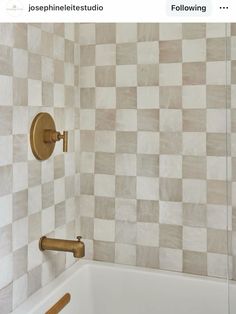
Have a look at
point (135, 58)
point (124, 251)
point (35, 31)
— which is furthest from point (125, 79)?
point (124, 251)

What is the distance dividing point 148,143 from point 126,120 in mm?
116

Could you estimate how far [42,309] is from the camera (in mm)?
1091

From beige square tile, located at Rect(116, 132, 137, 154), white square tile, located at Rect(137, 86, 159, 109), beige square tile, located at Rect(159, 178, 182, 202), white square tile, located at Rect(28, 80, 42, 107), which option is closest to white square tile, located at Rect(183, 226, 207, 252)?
beige square tile, located at Rect(159, 178, 182, 202)

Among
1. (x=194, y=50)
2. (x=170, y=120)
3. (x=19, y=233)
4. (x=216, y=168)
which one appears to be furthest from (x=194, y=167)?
(x=19, y=233)

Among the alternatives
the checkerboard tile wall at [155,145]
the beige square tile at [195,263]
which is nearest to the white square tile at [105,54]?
the checkerboard tile wall at [155,145]

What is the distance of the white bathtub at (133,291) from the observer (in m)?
1.23

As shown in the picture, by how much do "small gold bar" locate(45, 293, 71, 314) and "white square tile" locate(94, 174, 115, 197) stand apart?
38cm

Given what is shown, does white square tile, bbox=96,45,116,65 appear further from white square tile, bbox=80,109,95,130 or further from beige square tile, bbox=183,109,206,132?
beige square tile, bbox=183,109,206,132

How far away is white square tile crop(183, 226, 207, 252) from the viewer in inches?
50.9

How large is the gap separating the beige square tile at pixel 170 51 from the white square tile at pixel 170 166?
33 cm

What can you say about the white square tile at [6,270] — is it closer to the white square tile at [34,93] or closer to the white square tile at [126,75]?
the white square tile at [34,93]
